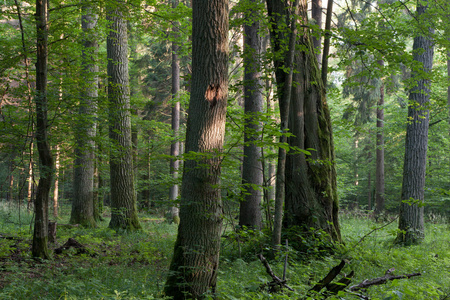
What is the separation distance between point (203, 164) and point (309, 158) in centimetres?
A: 296

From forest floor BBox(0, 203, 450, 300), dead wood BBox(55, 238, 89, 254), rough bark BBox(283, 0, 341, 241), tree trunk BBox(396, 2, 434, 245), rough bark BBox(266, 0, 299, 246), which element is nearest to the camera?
forest floor BBox(0, 203, 450, 300)

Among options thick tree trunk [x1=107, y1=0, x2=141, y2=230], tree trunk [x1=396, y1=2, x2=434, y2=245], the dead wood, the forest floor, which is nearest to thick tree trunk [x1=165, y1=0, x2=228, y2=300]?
the forest floor

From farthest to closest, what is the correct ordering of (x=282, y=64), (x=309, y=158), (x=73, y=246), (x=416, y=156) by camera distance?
(x=416, y=156) → (x=73, y=246) → (x=282, y=64) → (x=309, y=158)

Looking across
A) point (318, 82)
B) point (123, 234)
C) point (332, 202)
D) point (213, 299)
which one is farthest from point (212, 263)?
point (123, 234)

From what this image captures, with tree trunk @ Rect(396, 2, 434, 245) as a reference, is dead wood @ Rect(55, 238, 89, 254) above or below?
below

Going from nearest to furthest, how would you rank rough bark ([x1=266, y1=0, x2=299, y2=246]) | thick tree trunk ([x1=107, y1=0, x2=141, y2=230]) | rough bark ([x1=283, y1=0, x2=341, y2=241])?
1. rough bark ([x1=266, y1=0, x2=299, y2=246])
2. rough bark ([x1=283, y1=0, x2=341, y2=241])
3. thick tree trunk ([x1=107, y1=0, x2=141, y2=230])

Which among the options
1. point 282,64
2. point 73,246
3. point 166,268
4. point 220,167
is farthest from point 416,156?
point 73,246

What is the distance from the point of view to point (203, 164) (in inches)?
141

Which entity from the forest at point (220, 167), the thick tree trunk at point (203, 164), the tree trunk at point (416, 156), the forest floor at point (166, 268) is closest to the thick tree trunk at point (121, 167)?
the forest at point (220, 167)

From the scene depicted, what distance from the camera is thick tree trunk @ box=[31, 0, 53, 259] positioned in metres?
5.10

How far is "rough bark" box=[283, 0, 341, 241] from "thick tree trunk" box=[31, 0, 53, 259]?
14.3ft

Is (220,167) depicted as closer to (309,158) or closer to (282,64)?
(309,158)

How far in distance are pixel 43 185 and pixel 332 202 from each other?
17.4 ft

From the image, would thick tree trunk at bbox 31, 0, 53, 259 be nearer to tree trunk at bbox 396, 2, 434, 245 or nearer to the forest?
the forest
